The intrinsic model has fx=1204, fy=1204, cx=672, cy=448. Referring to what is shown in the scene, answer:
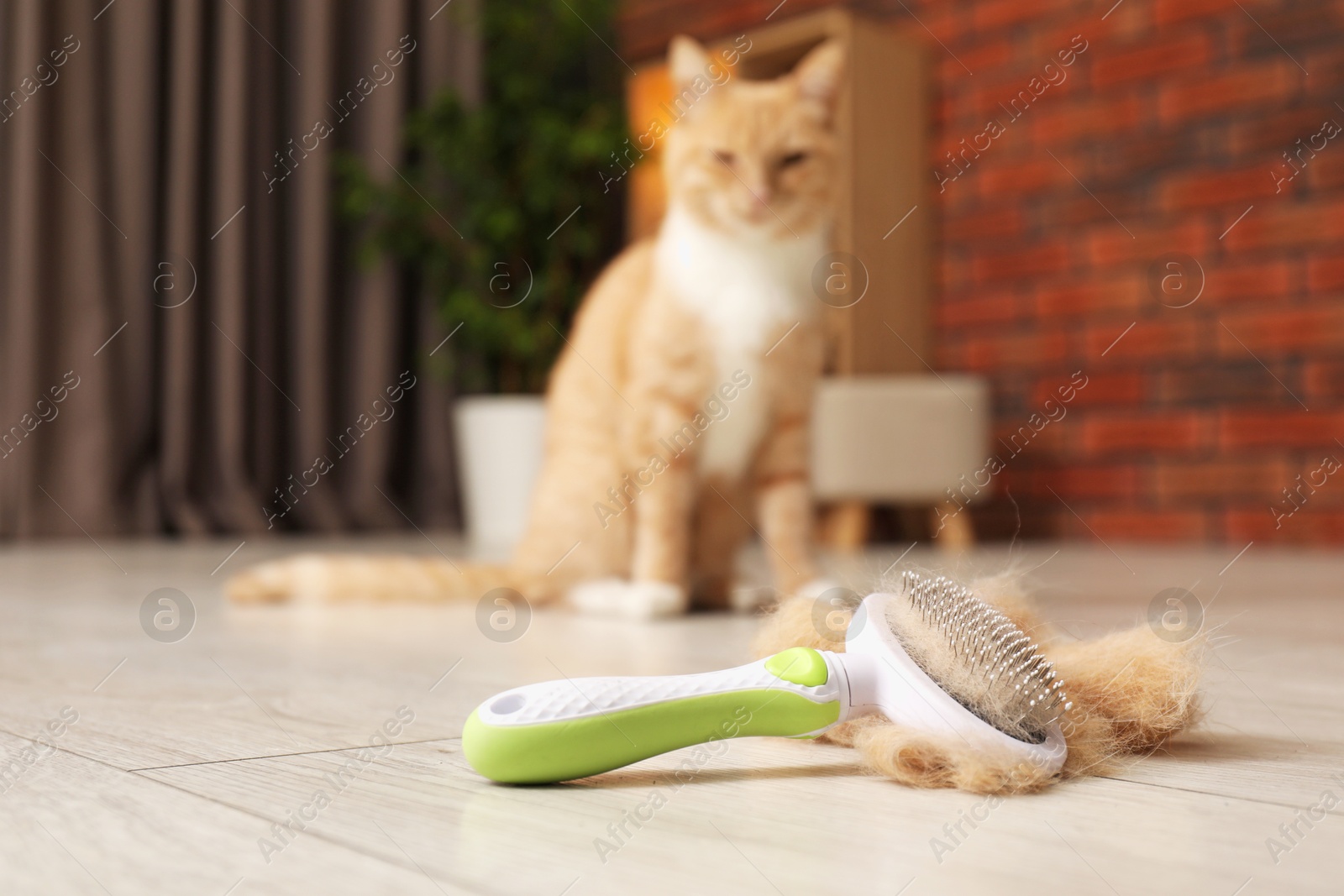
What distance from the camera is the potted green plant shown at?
3521 mm

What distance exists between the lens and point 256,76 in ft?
11.7

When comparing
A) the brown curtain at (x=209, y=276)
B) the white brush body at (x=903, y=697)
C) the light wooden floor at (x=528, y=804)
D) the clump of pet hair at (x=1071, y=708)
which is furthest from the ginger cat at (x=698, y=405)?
the brown curtain at (x=209, y=276)

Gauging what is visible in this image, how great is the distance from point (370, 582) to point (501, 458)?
70.5 inches

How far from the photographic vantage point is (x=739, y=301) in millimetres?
1636

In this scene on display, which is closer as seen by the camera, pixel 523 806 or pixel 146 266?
pixel 523 806

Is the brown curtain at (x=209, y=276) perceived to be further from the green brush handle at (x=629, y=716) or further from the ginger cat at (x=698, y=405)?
the green brush handle at (x=629, y=716)

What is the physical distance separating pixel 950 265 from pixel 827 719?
11.0ft

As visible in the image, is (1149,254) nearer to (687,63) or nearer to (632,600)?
(687,63)

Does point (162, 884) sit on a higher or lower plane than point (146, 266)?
lower

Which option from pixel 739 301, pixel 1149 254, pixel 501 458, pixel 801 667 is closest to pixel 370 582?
pixel 739 301

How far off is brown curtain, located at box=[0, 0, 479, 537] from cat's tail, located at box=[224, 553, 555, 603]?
6.03 feet

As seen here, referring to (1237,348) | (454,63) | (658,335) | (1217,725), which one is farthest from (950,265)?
(1217,725)

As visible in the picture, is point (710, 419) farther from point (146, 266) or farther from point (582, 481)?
point (146, 266)

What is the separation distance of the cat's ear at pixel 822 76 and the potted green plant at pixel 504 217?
5.95 feet
